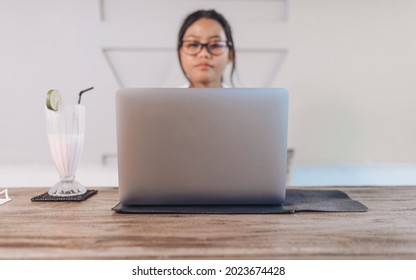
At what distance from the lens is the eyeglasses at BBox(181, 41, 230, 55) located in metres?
1.70

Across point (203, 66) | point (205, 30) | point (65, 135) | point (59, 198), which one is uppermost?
point (205, 30)

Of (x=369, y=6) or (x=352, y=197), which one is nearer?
(x=352, y=197)

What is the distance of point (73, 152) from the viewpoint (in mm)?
942

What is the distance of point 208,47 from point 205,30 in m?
0.09

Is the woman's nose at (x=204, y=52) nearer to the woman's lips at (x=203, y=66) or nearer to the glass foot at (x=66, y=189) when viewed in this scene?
the woman's lips at (x=203, y=66)

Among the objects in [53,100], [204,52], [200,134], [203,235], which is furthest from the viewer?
[204,52]

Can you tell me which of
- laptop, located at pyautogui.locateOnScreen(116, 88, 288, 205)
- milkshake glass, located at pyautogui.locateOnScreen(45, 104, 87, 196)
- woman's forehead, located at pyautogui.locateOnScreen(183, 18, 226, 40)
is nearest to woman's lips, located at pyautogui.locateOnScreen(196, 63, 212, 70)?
woman's forehead, located at pyautogui.locateOnScreen(183, 18, 226, 40)

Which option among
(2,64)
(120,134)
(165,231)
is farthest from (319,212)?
(2,64)

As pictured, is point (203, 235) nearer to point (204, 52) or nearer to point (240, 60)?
point (204, 52)

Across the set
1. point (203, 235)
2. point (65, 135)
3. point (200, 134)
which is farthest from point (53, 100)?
point (203, 235)

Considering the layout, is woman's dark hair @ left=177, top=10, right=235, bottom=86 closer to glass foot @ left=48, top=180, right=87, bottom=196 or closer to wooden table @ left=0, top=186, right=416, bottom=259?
glass foot @ left=48, top=180, right=87, bottom=196

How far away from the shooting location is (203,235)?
62 centimetres
